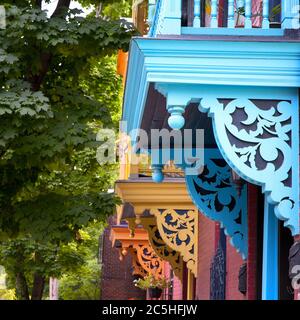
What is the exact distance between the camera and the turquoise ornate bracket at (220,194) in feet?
27.1

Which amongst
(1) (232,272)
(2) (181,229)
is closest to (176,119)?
(1) (232,272)

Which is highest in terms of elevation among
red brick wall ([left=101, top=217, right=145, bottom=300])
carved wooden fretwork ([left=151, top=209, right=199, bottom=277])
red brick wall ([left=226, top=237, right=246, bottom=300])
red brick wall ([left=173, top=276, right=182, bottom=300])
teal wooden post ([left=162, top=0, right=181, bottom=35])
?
red brick wall ([left=101, top=217, right=145, bottom=300])

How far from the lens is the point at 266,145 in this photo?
19.3 feet

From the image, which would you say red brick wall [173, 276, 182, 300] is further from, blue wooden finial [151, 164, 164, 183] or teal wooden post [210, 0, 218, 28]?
teal wooden post [210, 0, 218, 28]

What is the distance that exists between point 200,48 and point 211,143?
2.38m

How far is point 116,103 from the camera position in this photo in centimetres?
1859

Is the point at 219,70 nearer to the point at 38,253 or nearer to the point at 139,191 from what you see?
the point at 139,191

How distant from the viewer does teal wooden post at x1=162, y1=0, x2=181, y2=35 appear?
6.06 meters

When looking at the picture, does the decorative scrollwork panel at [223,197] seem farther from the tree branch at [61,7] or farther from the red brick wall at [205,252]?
the red brick wall at [205,252]

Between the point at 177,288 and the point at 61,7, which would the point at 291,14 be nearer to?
the point at 61,7

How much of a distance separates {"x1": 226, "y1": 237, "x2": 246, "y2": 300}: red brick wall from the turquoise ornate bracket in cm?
89

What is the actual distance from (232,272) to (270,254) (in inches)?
111

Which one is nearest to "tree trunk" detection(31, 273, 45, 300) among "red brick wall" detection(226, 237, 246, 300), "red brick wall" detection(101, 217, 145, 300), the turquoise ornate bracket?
"red brick wall" detection(226, 237, 246, 300)
